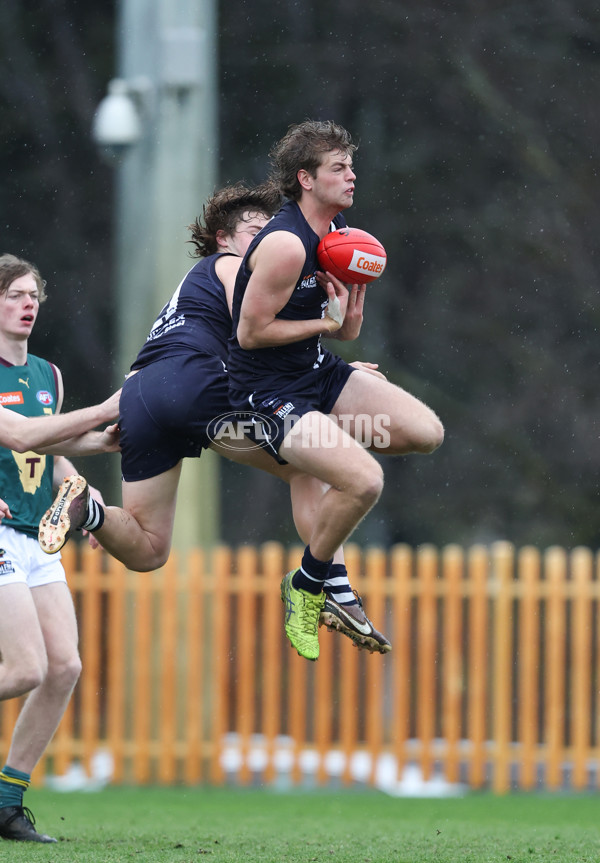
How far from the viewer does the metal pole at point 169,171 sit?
978 centimetres

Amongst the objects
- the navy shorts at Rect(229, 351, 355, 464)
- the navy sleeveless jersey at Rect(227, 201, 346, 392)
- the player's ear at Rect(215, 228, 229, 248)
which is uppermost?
the player's ear at Rect(215, 228, 229, 248)

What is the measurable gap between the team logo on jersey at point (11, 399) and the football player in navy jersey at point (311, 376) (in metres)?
1.19

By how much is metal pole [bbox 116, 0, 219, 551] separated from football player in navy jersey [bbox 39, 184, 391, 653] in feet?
12.8

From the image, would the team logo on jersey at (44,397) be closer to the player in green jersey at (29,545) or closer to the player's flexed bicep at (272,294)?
the player in green jersey at (29,545)

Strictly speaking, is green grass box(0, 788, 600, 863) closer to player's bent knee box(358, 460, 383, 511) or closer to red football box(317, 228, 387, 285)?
player's bent knee box(358, 460, 383, 511)

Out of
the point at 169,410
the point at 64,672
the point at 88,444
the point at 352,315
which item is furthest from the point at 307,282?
the point at 64,672

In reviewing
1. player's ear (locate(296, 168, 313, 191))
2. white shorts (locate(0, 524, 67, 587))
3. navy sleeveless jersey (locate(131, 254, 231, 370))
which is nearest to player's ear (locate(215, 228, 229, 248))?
navy sleeveless jersey (locate(131, 254, 231, 370))

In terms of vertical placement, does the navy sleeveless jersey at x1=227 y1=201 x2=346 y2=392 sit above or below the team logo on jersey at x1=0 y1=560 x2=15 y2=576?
above

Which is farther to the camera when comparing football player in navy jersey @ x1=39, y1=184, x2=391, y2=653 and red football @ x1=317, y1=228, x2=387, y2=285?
football player in navy jersey @ x1=39, y1=184, x2=391, y2=653

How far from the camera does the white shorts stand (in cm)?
575

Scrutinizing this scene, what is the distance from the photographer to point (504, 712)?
955cm

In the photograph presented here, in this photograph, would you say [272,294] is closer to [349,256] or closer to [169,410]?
[349,256]

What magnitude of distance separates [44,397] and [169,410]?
0.95m

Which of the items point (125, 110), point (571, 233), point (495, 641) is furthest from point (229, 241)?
point (571, 233)
